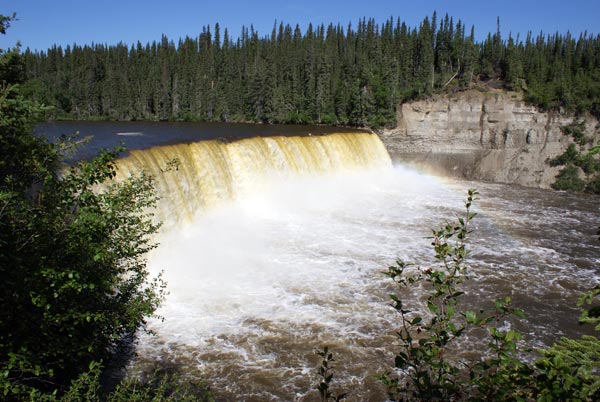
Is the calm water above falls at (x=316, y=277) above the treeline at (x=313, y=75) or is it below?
below

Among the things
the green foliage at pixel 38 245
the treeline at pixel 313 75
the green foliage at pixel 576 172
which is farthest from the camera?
the treeline at pixel 313 75

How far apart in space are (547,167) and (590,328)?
28145 mm

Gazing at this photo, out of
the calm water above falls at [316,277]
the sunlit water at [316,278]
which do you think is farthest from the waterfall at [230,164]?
the sunlit water at [316,278]

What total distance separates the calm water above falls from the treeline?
22.6 m

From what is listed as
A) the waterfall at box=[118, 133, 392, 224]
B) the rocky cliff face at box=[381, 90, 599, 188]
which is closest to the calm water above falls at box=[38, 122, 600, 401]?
the waterfall at box=[118, 133, 392, 224]

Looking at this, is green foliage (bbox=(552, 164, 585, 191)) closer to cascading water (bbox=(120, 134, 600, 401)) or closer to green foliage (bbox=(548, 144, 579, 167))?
green foliage (bbox=(548, 144, 579, 167))

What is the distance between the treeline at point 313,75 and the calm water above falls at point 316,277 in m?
22.6

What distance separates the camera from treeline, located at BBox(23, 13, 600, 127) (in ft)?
161

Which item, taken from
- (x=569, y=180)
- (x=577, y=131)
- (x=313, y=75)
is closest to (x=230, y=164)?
(x=569, y=180)

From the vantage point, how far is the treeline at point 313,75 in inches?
1927

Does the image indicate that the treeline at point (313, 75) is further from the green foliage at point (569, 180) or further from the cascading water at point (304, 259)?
the cascading water at point (304, 259)

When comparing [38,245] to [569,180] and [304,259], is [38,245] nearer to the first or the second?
[304,259]

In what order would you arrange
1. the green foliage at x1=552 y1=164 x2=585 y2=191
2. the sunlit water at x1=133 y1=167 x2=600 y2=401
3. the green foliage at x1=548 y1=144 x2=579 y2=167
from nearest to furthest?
the sunlit water at x1=133 y1=167 x2=600 y2=401, the green foliage at x1=552 y1=164 x2=585 y2=191, the green foliage at x1=548 y1=144 x2=579 y2=167

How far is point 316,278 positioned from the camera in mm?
14898
